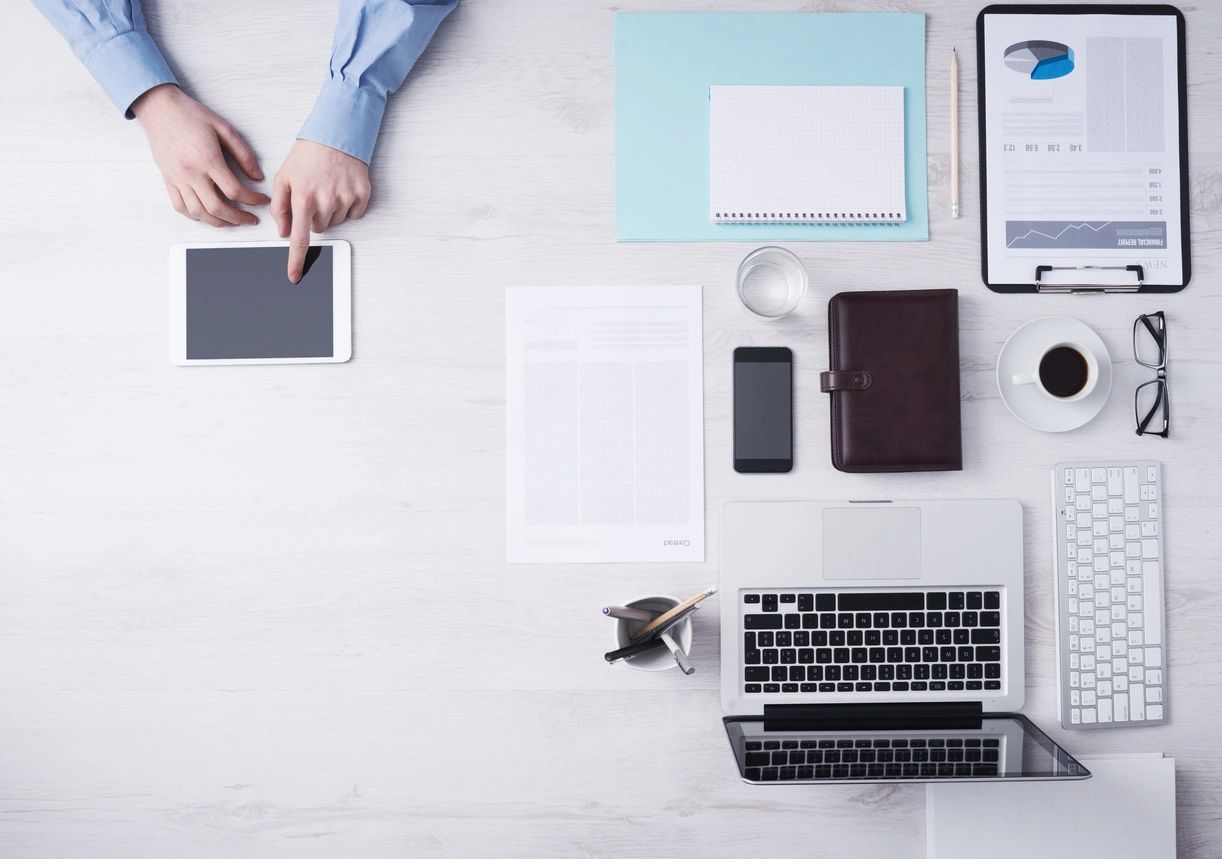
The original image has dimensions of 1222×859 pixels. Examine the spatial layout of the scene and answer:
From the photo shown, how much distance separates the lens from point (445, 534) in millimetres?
932

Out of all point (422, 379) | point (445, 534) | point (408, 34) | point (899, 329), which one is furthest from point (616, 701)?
point (408, 34)

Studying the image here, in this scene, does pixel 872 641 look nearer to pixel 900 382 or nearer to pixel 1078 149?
pixel 900 382

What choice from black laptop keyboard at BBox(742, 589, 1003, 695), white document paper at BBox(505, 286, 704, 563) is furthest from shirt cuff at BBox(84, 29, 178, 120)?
black laptop keyboard at BBox(742, 589, 1003, 695)

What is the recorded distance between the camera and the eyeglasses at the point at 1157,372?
920mm

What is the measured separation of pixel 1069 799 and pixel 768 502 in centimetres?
53

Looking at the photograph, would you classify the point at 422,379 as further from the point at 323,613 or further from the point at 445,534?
the point at 323,613

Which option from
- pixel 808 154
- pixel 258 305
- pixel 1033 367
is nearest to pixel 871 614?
pixel 1033 367

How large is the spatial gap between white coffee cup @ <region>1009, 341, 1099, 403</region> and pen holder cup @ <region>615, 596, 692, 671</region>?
0.52 meters

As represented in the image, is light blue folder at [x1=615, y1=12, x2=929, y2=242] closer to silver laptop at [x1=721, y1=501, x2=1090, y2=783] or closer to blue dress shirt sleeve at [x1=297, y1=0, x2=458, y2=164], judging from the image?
blue dress shirt sleeve at [x1=297, y1=0, x2=458, y2=164]

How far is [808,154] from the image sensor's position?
929mm

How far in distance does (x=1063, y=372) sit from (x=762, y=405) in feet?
1.27

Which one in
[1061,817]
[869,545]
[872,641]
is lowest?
[1061,817]

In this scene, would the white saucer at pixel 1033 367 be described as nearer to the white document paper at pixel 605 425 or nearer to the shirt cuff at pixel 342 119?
the white document paper at pixel 605 425

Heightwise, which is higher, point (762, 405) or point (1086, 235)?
point (1086, 235)
